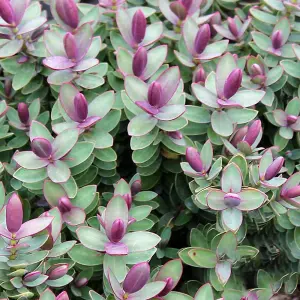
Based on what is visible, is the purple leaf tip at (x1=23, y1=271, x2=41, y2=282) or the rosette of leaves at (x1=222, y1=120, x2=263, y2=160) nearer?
the purple leaf tip at (x1=23, y1=271, x2=41, y2=282)

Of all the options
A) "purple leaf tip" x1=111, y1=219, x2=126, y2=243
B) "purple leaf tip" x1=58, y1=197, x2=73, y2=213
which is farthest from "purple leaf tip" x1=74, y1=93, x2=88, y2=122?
"purple leaf tip" x1=111, y1=219, x2=126, y2=243

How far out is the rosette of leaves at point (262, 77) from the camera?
60.1 inches

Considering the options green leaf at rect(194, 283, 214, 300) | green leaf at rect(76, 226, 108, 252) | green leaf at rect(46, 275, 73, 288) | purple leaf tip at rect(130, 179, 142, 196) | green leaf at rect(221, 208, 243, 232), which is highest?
green leaf at rect(221, 208, 243, 232)

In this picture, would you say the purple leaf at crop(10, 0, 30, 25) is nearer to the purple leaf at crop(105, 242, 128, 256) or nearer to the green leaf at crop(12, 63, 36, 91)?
the green leaf at crop(12, 63, 36, 91)

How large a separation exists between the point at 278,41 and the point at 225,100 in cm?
36

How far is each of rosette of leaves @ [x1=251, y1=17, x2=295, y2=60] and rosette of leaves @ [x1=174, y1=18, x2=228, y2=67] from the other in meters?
0.12

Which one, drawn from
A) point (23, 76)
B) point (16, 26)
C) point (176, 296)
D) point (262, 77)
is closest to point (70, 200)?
point (176, 296)

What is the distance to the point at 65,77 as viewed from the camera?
1.46 meters

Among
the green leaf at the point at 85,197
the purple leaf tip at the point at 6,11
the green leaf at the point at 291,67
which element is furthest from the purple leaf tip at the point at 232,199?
the purple leaf tip at the point at 6,11

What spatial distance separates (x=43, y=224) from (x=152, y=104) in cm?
42

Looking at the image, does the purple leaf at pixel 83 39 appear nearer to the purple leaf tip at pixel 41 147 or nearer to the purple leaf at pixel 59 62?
the purple leaf at pixel 59 62

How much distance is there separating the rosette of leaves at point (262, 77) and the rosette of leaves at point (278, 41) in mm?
67

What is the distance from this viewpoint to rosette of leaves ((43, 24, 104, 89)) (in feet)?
4.67

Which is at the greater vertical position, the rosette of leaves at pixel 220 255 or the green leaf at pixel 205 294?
the green leaf at pixel 205 294
